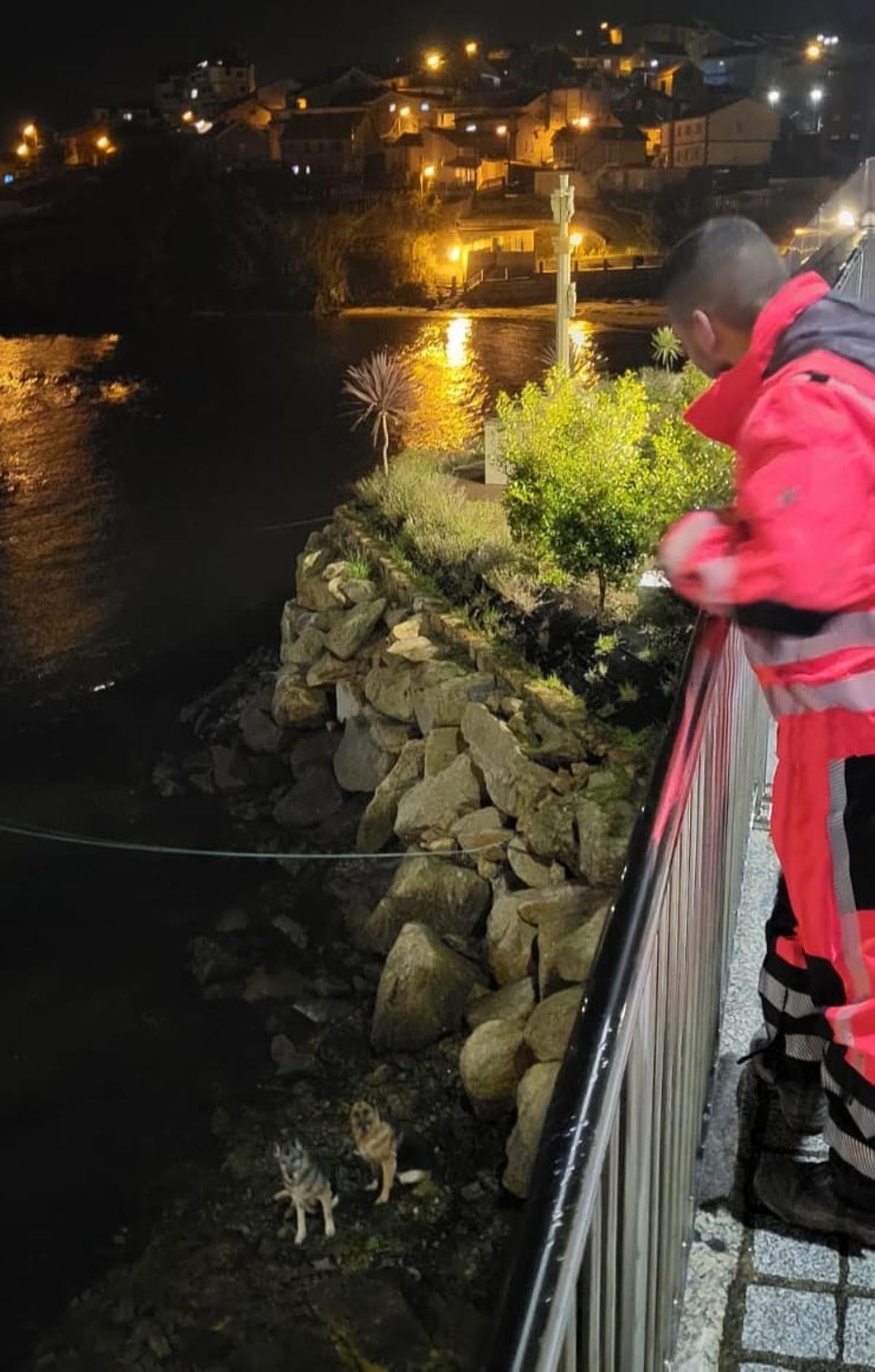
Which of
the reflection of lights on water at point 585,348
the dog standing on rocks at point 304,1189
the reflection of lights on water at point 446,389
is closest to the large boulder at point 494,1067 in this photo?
the dog standing on rocks at point 304,1189

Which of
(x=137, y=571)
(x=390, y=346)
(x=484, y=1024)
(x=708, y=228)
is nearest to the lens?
(x=708, y=228)

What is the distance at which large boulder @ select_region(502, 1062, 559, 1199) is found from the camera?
22.1 ft

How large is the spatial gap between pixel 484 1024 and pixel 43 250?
59075mm

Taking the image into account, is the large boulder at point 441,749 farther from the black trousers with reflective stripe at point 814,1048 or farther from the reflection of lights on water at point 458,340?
the reflection of lights on water at point 458,340

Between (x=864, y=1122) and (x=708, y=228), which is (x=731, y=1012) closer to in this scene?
(x=864, y=1122)

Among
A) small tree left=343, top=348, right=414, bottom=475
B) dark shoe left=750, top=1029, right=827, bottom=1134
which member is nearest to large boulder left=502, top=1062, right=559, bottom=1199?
dark shoe left=750, top=1029, right=827, bottom=1134

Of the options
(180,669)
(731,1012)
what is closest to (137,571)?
(180,669)

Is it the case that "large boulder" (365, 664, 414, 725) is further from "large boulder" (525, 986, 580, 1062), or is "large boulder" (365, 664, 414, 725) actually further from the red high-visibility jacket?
the red high-visibility jacket

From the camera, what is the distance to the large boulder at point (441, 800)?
9.64 metres

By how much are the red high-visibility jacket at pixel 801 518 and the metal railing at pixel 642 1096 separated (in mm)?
310

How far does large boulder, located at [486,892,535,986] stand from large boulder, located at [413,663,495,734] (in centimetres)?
190

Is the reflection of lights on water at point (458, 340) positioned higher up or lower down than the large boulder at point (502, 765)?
higher up

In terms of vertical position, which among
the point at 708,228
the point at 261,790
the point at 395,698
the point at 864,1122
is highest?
the point at 708,228

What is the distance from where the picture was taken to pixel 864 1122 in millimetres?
2506
